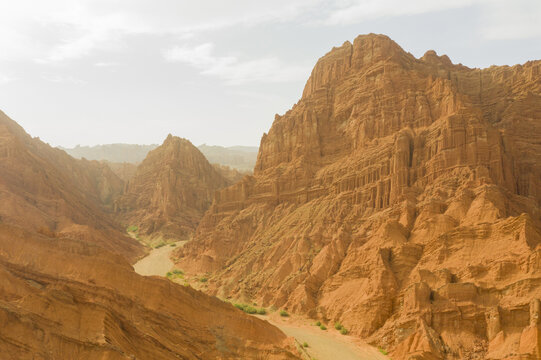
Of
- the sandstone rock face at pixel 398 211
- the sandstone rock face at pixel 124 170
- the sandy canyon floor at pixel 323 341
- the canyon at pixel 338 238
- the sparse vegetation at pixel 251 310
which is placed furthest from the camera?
the sandstone rock face at pixel 124 170

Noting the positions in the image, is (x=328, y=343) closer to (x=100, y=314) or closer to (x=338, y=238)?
Answer: (x=338, y=238)

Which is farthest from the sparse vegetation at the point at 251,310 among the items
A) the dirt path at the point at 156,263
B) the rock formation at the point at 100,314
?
the dirt path at the point at 156,263

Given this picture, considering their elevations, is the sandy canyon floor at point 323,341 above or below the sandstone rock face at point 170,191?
below

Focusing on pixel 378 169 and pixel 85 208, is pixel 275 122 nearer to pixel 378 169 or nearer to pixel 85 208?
pixel 378 169

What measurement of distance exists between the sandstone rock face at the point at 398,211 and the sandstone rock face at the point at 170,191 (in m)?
20.4

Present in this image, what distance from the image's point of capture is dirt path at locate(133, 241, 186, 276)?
6329 cm

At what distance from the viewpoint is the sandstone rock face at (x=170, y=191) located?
90.1 meters

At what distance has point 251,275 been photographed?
176 ft

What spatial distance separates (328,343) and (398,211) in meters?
16.2

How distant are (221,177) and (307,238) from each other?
187ft

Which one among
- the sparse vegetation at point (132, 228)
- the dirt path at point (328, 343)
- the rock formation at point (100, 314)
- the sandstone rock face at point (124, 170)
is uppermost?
the sandstone rock face at point (124, 170)

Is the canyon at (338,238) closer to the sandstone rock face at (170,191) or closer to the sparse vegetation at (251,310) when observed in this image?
the sandstone rock face at (170,191)

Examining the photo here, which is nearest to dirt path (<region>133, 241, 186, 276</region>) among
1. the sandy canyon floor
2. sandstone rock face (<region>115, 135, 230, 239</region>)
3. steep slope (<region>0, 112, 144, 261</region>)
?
steep slope (<region>0, 112, 144, 261</region>)

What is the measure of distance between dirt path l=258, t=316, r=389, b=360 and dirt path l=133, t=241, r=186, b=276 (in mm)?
24960
